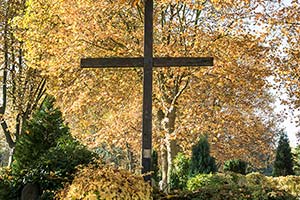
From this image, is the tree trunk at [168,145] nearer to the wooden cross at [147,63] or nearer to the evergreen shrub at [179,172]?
the evergreen shrub at [179,172]

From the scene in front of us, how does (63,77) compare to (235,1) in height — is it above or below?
below

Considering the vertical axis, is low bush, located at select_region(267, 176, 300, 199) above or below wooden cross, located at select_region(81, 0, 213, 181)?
below

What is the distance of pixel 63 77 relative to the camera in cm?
1270

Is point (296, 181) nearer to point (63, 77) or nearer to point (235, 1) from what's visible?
point (235, 1)

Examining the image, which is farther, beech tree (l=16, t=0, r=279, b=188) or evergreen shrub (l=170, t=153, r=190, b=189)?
evergreen shrub (l=170, t=153, r=190, b=189)

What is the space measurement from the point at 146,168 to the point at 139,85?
7.26 m

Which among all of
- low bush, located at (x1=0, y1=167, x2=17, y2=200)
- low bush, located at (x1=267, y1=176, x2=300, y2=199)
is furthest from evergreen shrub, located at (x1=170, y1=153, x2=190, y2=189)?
low bush, located at (x1=0, y1=167, x2=17, y2=200)

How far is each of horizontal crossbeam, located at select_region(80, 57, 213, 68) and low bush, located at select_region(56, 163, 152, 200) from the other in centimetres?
165

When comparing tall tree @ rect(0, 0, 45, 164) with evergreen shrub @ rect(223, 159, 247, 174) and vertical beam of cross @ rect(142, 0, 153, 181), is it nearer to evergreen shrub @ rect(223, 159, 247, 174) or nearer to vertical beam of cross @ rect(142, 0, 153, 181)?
evergreen shrub @ rect(223, 159, 247, 174)

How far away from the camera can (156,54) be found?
35.6 feet

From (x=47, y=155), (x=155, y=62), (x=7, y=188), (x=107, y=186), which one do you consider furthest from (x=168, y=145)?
(x=107, y=186)

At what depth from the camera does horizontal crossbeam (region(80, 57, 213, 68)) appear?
6203mm

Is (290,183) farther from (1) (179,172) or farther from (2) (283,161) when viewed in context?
(2) (283,161)

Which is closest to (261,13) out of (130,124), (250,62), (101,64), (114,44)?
(250,62)
